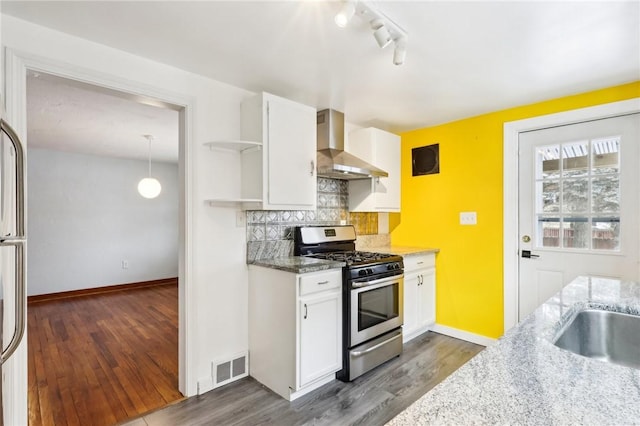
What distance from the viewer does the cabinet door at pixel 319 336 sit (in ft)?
7.15

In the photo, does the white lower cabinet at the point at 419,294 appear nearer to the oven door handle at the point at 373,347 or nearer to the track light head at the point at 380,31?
the oven door handle at the point at 373,347

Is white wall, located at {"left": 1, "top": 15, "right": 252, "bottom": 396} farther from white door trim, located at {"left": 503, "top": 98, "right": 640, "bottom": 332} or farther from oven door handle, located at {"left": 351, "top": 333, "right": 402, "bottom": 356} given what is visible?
white door trim, located at {"left": 503, "top": 98, "right": 640, "bottom": 332}

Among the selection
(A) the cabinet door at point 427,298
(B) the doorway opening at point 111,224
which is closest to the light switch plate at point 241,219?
(B) the doorway opening at point 111,224

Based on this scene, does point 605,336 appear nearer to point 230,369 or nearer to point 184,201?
point 230,369

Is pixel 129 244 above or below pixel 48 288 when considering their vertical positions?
above

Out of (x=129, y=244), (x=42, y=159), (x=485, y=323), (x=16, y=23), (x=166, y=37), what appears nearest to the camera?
(x=16, y=23)

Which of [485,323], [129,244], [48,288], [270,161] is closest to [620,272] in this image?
[485,323]

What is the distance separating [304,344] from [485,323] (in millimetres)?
1931

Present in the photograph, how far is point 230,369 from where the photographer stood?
2428 millimetres

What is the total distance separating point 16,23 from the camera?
5.39ft

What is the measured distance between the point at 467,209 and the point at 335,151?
1.46 meters

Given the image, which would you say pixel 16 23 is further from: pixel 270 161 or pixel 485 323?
pixel 485 323

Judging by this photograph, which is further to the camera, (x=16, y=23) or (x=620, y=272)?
(x=620, y=272)

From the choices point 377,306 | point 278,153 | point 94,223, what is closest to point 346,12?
point 278,153
